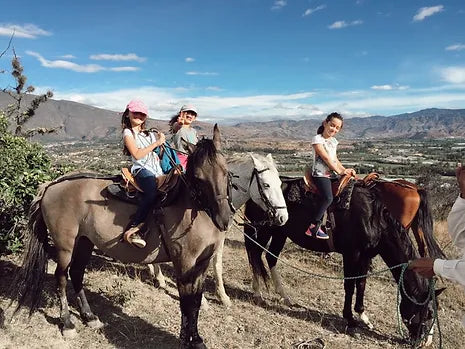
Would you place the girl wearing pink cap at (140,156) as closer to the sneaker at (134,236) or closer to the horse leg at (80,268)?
the sneaker at (134,236)

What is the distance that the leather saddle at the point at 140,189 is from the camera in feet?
14.3

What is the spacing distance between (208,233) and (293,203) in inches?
81.7

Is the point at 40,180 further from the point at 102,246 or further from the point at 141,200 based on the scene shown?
the point at 141,200

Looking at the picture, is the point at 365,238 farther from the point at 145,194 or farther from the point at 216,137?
the point at 145,194

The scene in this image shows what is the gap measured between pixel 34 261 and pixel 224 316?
2.78m

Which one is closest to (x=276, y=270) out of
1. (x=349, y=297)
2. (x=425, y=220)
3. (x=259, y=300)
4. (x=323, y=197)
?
(x=259, y=300)

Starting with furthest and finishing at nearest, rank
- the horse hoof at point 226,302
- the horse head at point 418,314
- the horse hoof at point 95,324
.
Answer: the horse hoof at point 226,302
the horse hoof at point 95,324
the horse head at point 418,314

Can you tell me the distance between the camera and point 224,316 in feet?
18.0

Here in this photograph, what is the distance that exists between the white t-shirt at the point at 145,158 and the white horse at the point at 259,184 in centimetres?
99

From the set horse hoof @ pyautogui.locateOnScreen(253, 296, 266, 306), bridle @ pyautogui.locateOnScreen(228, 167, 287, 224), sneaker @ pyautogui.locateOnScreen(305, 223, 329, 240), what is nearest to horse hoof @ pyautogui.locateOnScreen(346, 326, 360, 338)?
sneaker @ pyautogui.locateOnScreen(305, 223, 329, 240)

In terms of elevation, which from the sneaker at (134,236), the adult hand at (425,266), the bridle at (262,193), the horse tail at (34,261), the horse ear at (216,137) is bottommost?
the horse tail at (34,261)

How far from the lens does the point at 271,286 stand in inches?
249

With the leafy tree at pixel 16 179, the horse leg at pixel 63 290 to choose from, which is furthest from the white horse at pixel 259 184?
the leafy tree at pixel 16 179

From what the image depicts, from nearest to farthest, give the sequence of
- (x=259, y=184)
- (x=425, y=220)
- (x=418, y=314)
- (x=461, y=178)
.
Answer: (x=461, y=178), (x=418, y=314), (x=259, y=184), (x=425, y=220)
